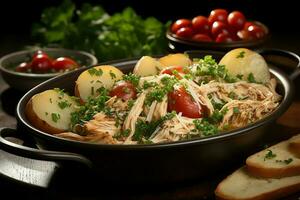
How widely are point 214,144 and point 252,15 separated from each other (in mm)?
3174

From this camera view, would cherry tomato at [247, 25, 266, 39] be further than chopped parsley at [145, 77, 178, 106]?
Yes

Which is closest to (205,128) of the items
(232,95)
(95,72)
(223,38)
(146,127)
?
(146,127)

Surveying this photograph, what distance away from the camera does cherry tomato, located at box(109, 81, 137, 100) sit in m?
2.64

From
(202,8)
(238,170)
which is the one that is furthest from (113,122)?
(202,8)

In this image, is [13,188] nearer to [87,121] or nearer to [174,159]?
[87,121]

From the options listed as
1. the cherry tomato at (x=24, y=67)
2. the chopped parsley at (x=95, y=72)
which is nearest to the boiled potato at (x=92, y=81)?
the chopped parsley at (x=95, y=72)

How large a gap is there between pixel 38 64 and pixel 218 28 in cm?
111

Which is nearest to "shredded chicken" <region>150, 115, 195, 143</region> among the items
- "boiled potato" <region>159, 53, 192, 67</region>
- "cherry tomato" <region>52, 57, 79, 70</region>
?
"boiled potato" <region>159, 53, 192, 67</region>

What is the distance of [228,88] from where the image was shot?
8.96ft

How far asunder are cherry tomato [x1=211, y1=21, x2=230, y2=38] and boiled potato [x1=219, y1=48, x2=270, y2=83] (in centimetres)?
94

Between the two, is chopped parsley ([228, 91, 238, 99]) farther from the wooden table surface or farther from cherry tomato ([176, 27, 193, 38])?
cherry tomato ([176, 27, 193, 38])

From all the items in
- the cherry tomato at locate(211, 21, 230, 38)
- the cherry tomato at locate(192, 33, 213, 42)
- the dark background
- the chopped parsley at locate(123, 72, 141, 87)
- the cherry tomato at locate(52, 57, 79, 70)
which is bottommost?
the dark background

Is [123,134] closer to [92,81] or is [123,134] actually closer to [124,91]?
[124,91]

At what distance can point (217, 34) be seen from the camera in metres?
3.94
